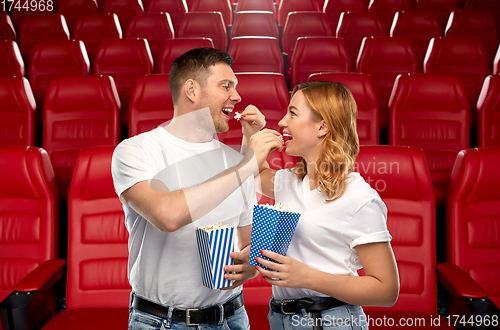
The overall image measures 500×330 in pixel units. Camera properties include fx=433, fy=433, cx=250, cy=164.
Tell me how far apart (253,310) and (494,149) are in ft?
2.81

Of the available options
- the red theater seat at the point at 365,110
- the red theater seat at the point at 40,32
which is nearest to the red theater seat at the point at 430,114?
the red theater seat at the point at 365,110

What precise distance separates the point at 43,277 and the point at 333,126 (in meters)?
0.85

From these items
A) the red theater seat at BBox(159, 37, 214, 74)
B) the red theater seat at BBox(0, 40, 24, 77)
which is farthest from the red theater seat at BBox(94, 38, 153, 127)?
the red theater seat at BBox(0, 40, 24, 77)

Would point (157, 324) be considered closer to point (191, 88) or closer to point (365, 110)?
point (191, 88)

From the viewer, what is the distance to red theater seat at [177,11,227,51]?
11.4 ft

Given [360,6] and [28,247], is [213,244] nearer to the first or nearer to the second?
[28,247]

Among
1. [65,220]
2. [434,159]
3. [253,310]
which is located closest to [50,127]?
[65,220]

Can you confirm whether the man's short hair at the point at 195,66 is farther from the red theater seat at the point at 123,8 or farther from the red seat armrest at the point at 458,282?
the red theater seat at the point at 123,8

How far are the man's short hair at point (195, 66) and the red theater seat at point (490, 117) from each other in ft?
5.23

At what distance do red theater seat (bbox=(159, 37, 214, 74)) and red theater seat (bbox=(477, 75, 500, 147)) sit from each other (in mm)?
1690


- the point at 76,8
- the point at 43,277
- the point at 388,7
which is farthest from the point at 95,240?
the point at 388,7

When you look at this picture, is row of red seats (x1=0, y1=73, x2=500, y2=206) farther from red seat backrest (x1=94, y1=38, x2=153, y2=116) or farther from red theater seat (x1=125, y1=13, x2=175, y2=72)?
red theater seat (x1=125, y1=13, x2=175, y2=72)

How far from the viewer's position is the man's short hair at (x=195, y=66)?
0.94 metres

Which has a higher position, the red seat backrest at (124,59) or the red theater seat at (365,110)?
the red seat backrest at (124,59)
